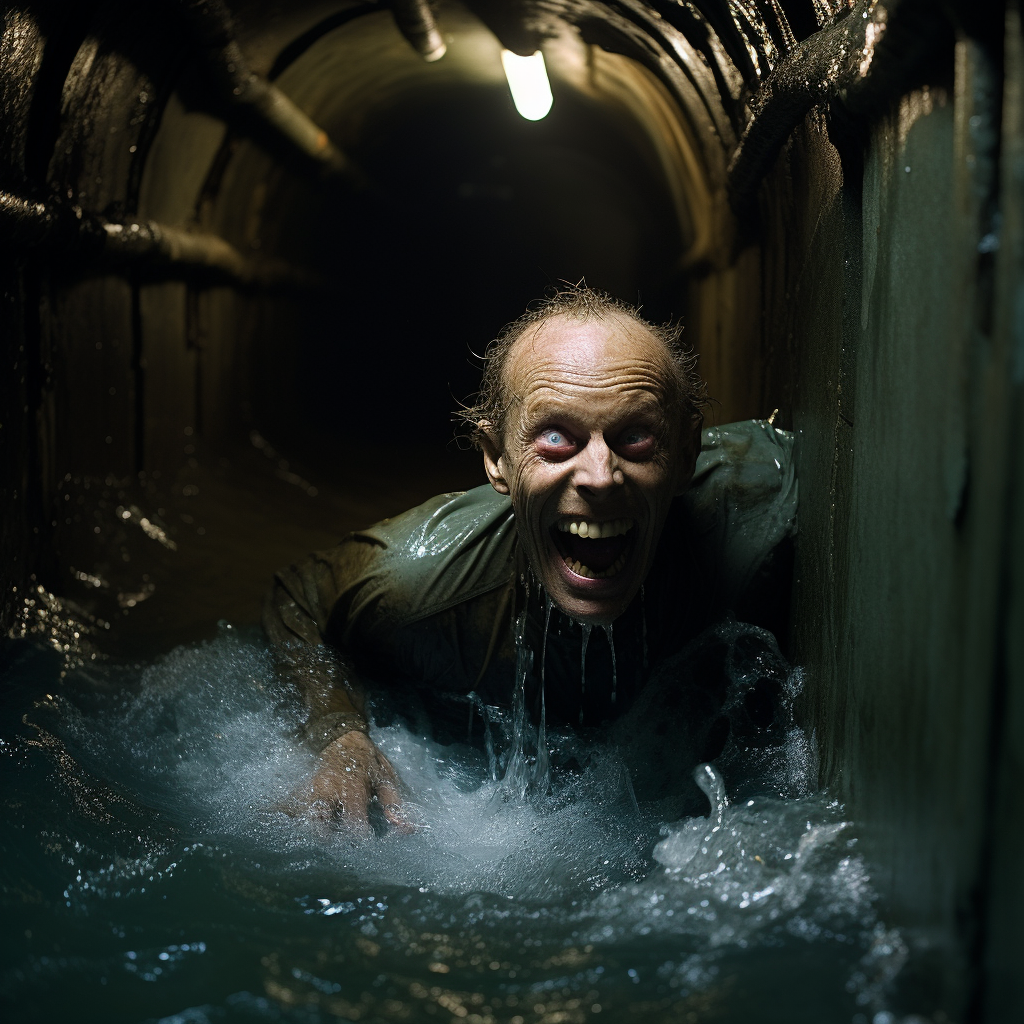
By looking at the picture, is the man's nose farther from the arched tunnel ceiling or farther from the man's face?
the arched tunnel ceiling

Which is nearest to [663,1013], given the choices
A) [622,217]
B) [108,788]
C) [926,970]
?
[926,970]

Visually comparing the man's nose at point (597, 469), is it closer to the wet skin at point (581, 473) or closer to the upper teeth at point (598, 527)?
the wet skin at point (581, 473)

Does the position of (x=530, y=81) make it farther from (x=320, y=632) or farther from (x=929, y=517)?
(x=929, y=517)

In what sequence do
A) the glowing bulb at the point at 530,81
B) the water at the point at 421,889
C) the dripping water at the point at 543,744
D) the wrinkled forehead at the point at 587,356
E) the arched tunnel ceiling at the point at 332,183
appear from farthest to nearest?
the glowing bulb at the point at 530,81
the arched tunnel ceiling at the point at 332,183
the dripping water at the point at 543,744
the wrinkled forehead at the point at 587,356
the water at the point at 421,889

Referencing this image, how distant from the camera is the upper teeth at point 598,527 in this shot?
2.86m

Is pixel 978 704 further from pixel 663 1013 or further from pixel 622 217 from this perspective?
pixel 622 217

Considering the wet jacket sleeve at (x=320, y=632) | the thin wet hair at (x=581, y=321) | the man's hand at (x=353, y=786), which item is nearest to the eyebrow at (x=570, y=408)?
the thin wet hair at (x=581, y=321)

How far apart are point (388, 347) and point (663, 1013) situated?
8478 mm

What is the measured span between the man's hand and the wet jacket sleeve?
6.3 inches

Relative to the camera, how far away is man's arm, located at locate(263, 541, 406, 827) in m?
2.86

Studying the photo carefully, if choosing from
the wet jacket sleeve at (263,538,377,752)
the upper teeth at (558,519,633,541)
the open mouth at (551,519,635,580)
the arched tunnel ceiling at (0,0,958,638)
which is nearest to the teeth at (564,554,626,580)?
the open mouth at (551,519,635,580)

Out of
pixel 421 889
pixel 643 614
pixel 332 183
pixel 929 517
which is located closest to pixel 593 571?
pixel 643 614

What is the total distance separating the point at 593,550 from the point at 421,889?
106cm

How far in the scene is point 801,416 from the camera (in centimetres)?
328
